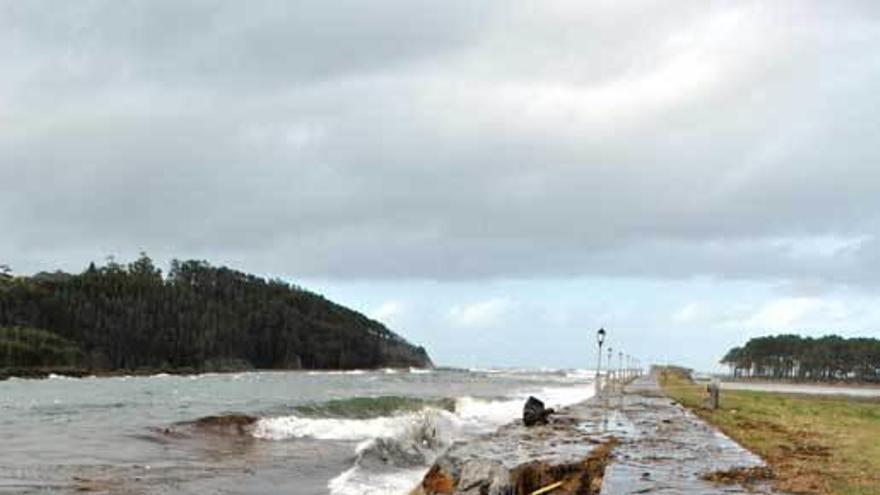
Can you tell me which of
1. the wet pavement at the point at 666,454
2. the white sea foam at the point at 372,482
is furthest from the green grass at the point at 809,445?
A: the white sea foam at the point at 372,482

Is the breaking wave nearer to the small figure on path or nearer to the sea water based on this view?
the sea water

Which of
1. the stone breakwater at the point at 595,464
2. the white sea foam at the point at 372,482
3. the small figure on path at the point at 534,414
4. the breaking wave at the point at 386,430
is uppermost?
the small figure on path at the point at 534,414

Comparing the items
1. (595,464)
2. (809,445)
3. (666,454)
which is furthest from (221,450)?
(809,445)

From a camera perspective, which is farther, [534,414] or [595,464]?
[534,414]

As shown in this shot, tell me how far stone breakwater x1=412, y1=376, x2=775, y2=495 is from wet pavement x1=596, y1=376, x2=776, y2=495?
2cm

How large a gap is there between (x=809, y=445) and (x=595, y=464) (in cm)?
880

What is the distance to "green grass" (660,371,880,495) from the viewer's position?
17.0m

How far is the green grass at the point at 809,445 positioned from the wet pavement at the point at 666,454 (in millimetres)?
679

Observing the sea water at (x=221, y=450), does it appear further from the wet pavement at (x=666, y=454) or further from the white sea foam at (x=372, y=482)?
the wet pavement at (x=666, y=454)

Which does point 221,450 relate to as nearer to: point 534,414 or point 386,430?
point 386,430

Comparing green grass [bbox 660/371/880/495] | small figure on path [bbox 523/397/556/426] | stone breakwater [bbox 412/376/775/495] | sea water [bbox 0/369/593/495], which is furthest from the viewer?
small figure on path [bbox 523/397/556/426]

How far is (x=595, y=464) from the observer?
18859 millimetres

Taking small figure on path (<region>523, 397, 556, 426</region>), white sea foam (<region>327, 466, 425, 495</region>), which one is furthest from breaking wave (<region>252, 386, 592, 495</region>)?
small figure on path (<region>523, 397, 556, 426</region>)

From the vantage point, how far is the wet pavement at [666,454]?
15633 millimetres
